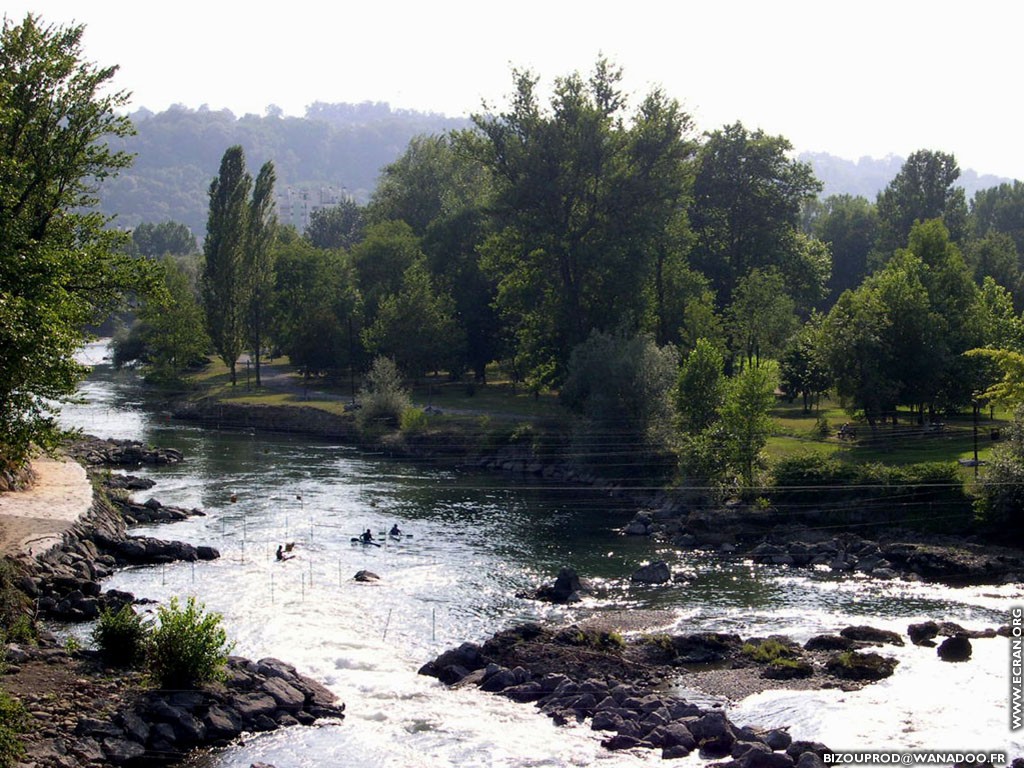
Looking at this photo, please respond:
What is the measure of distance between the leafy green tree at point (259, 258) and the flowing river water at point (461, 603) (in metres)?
39.2

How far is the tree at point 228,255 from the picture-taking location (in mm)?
108875

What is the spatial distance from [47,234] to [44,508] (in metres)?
12.4

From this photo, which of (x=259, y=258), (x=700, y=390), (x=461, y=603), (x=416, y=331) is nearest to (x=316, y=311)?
(x=259, y=258)

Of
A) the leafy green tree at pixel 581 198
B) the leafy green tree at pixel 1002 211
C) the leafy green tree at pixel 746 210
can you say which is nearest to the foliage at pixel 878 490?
the leafy green tree at pixel 581 198

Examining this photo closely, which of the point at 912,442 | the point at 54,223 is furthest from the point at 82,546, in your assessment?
the point at 912,442

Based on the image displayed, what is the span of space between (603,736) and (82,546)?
26.8 m

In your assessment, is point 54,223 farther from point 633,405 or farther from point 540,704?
point 633,405

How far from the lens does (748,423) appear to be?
61469mm

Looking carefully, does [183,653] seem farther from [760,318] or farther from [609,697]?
[760,318]

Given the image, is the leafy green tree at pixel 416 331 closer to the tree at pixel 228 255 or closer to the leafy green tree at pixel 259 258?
the tree at pixel 228 255

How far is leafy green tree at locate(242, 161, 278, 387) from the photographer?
11162 centimetres

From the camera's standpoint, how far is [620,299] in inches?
3337

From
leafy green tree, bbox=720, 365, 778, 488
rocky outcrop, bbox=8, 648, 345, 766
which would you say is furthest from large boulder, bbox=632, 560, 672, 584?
rocky outcrop, bbox=8, 648, 345, 766

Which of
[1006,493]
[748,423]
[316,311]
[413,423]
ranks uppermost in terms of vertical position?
[316,311]
